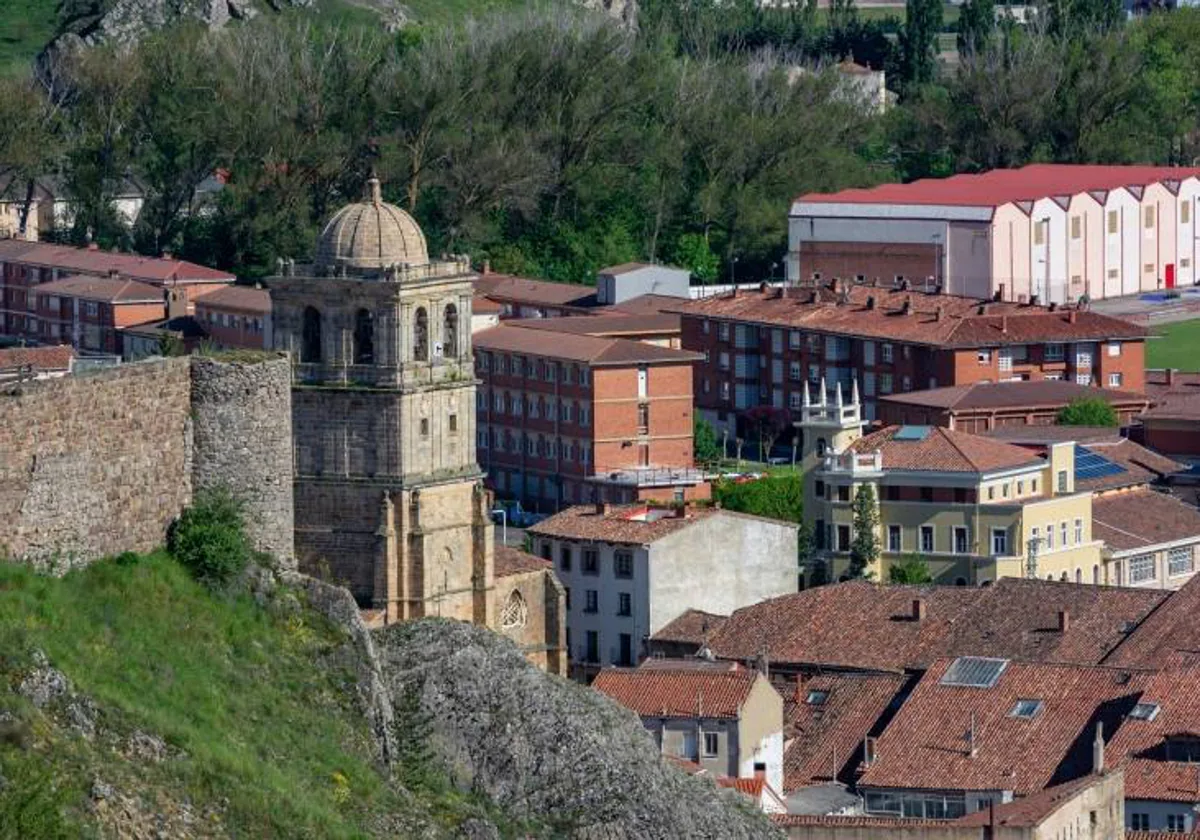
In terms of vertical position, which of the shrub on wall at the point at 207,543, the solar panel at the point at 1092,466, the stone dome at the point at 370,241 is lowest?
the solar panel at the point at 1092,466

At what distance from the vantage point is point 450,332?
74.0m

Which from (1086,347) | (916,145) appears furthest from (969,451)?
(916,145)

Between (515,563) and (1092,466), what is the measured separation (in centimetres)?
2067

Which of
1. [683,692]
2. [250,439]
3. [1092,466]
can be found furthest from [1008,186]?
[250,439]

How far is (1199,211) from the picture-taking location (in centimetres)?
14425

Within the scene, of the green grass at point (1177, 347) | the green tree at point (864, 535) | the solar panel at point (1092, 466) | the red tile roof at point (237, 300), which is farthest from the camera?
the green grass at point (1177, 347)

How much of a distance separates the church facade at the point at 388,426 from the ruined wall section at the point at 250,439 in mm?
24861

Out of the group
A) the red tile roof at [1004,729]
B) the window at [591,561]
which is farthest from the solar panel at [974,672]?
the window at [591,561]

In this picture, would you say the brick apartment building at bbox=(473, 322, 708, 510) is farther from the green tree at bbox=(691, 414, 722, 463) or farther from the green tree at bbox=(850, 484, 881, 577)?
the green tree at bbox=(850, 484, 881, 577)

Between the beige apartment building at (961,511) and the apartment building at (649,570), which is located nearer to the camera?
the apartment building at (649,570)

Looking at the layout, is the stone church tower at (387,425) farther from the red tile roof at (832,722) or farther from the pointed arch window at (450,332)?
the red tile roof at (832,722)

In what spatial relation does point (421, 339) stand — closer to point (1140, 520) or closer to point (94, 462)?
point (1140, 520)

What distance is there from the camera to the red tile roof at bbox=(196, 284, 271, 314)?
370 ft

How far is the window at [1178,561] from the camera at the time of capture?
8844 centimetres
